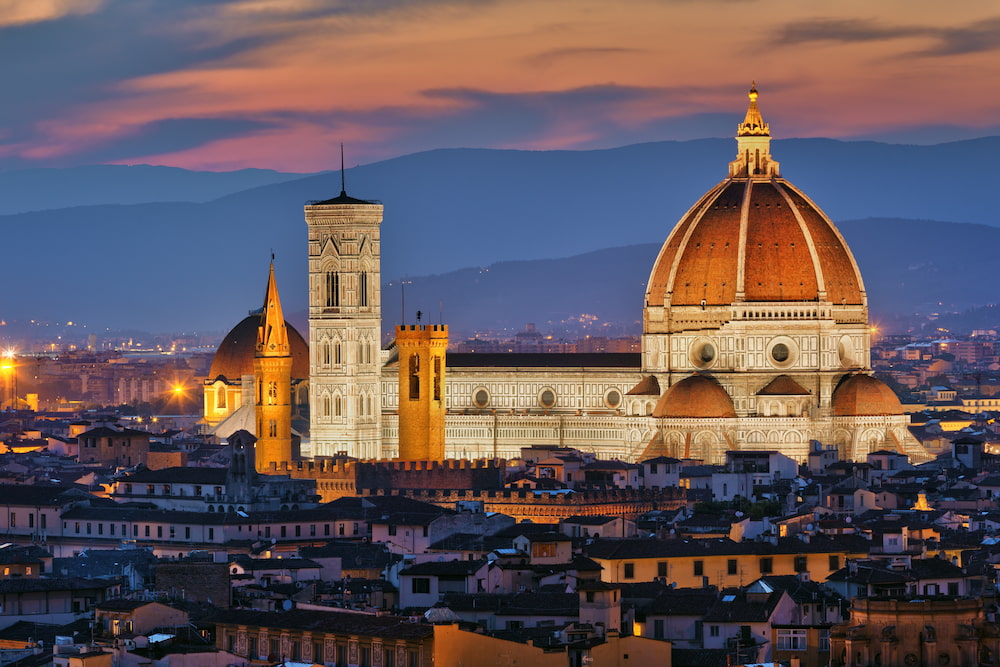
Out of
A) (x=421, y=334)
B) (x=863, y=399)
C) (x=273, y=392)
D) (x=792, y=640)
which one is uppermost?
(x=421, y=334)

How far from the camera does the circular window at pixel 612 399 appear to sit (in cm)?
12684

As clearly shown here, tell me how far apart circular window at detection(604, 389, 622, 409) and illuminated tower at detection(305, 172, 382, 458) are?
8774 mm

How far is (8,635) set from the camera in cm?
5578

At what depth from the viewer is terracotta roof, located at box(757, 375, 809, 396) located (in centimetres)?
12162

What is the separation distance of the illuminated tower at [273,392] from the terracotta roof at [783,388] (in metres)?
18.3

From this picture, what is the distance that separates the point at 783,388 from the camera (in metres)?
122

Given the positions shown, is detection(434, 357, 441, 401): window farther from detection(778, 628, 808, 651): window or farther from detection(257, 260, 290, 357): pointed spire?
detection(778, 628, 808, 651): window

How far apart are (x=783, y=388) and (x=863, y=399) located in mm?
3005

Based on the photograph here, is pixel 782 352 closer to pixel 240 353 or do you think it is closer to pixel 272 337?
pixel 272 337

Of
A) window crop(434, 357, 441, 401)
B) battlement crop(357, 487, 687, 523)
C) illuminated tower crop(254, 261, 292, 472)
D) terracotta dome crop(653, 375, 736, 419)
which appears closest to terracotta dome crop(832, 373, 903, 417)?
terracotta dome crop(653, 375, 736, 419)

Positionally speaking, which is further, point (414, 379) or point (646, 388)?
point (646, 388)

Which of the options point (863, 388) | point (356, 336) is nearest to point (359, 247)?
point (356, 336)

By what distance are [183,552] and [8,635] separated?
20.0 meters

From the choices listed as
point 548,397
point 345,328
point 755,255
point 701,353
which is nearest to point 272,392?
point 345,328
